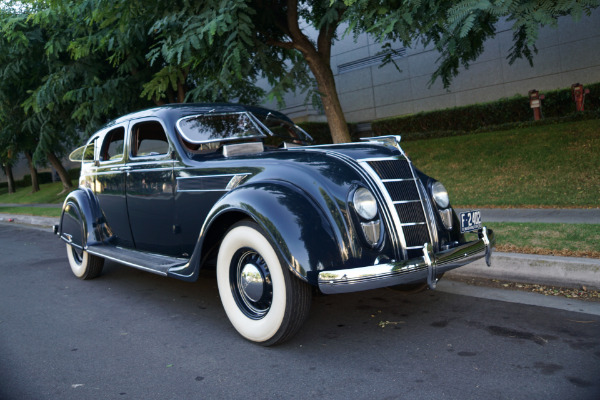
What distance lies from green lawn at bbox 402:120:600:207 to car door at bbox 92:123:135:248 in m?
6.03


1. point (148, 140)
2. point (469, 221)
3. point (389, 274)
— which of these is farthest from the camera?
point (148, 140)

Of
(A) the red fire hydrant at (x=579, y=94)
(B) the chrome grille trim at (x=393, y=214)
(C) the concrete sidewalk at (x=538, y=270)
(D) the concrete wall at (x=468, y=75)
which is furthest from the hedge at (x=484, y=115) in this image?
(B) the chrome grille trim at (x=393, y=214)

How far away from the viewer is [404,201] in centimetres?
368

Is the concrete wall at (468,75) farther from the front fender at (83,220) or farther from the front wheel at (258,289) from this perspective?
the front wheel at (258,289)

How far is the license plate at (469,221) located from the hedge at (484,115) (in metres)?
10.6

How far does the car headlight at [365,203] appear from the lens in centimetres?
343

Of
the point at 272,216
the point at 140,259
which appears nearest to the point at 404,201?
the point at 272,216

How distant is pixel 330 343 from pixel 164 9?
7.32m

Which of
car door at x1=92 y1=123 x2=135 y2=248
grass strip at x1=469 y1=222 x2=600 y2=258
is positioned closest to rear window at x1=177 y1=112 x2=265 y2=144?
car door at x1=92 y1=123 x2=135 y2=248

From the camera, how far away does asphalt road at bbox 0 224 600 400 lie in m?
2.89

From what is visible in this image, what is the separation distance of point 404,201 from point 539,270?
72.7 inches

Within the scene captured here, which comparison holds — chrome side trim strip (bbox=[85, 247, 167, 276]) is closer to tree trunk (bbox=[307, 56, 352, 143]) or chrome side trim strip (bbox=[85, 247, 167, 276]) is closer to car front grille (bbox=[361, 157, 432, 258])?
car front grille (bbox=[361, 157, 432, 258])

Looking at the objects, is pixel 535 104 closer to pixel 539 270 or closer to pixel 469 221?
pixel 539 270

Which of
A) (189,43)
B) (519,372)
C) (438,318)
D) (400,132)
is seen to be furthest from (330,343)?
(400,132)
